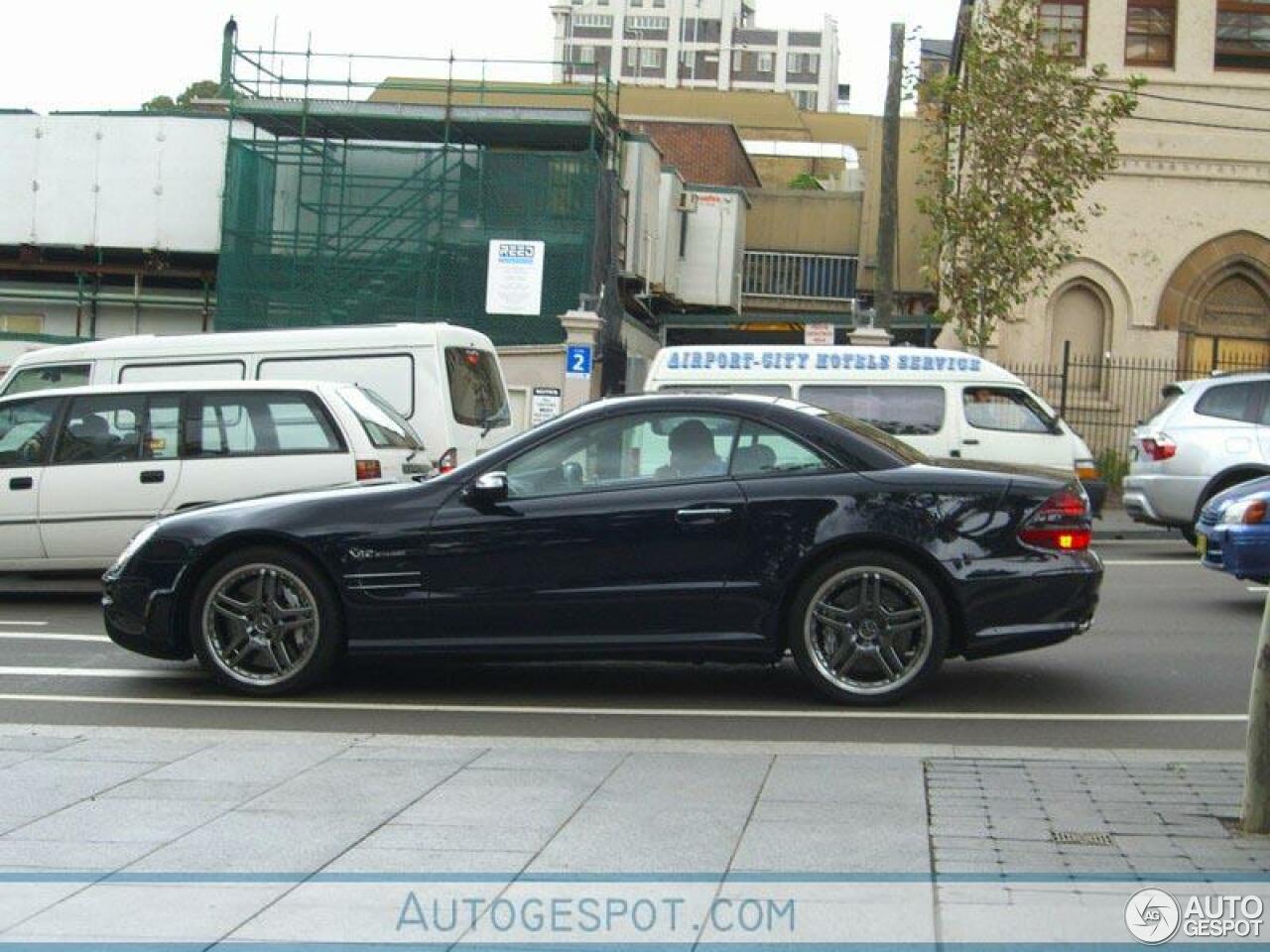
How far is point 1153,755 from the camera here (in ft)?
24.0

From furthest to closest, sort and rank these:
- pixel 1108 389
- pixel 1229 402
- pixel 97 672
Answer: pixel 1108 389
pixel 1229 402
pixel 97 672

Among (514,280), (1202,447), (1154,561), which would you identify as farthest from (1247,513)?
(514,280)

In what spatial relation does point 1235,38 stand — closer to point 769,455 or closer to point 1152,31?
point 1152,31

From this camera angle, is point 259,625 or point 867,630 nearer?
point 867,630

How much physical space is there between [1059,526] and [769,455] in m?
1.45

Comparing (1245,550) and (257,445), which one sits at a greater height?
(257,445)

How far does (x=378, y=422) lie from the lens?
13039 mm

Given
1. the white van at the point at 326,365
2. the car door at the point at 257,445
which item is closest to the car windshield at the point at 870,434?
the car door at the point at 257,445

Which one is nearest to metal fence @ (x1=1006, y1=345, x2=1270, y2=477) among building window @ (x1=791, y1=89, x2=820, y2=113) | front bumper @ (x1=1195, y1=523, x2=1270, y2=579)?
front bumper @ (x1=1195, y1=523, x2=1270, y2=579)

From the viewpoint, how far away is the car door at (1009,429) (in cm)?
1742

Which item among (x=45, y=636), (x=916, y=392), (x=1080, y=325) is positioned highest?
(x=1080, y=325)

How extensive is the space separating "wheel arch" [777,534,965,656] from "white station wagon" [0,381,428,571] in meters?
4.73

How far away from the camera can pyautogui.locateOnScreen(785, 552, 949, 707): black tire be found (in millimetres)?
8438

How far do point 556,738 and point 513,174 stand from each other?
2829cm
